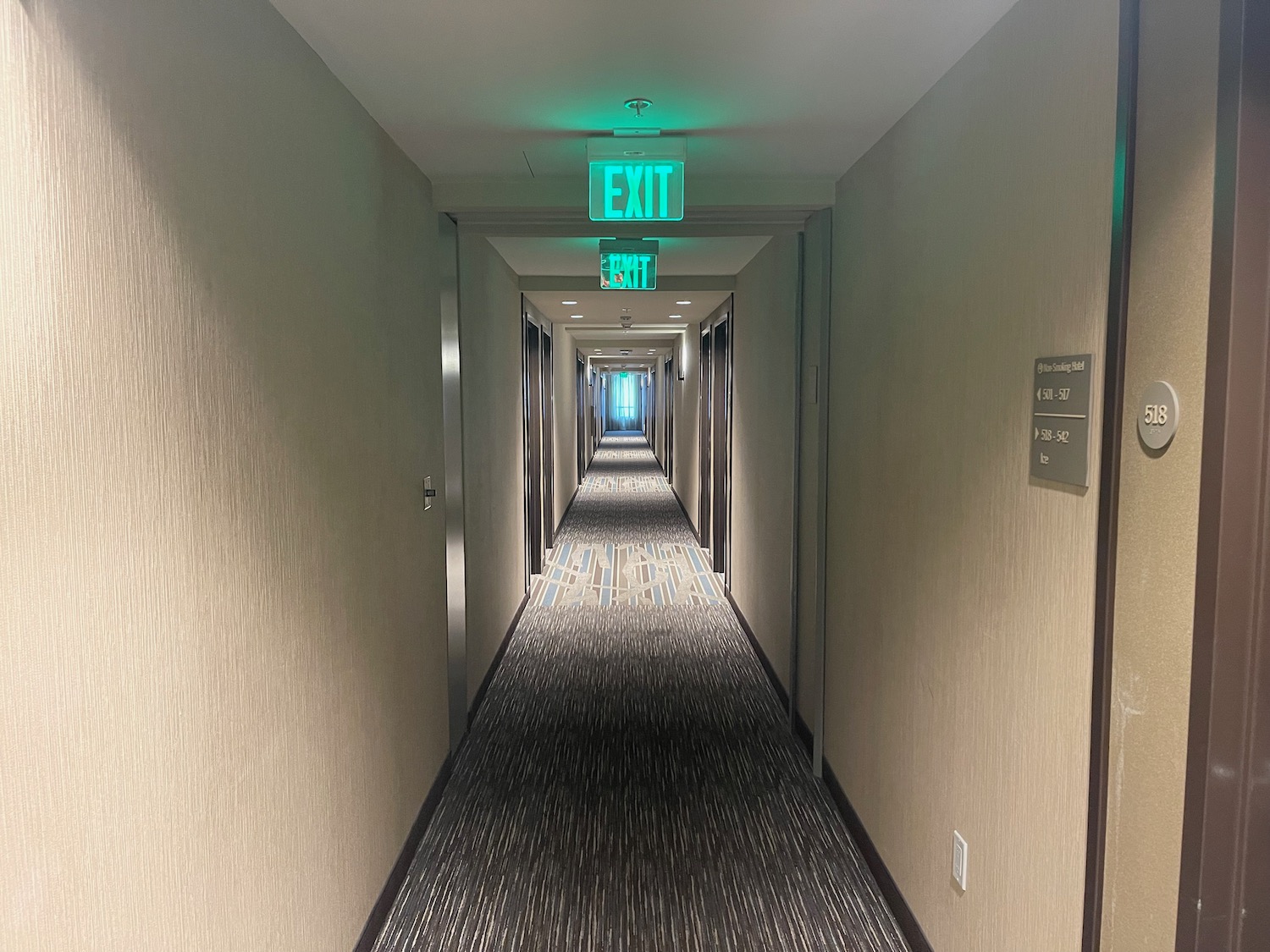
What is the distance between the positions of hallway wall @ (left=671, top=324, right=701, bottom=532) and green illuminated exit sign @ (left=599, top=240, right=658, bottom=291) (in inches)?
170

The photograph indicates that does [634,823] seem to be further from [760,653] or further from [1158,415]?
[1158,415]

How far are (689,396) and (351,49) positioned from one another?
25.2 ft

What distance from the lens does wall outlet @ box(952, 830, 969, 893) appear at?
1.92 m

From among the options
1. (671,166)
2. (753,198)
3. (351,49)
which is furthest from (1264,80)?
(753,198)

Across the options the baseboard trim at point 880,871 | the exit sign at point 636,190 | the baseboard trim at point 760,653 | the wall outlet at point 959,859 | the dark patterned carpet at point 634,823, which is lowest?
the dark patterned carpet at point 634,823

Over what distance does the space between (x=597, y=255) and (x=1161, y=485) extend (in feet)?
13.0

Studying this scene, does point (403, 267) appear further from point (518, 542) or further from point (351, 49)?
point (518, 542)

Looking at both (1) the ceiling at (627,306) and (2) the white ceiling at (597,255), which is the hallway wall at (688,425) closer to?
(1) the ceiling at (627,306)

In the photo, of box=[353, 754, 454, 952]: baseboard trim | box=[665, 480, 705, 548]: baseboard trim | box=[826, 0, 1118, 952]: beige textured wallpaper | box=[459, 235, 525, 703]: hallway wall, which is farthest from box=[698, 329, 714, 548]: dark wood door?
box=[826, 0, 1118, 952]: beige textured wallpaper

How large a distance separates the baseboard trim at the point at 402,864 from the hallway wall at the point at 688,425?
5.60 m

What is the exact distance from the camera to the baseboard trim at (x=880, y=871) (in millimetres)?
2193

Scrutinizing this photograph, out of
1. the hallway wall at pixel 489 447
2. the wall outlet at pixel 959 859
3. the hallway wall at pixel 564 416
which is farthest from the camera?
the hallway wall at pixel 564 416

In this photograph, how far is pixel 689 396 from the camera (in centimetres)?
943

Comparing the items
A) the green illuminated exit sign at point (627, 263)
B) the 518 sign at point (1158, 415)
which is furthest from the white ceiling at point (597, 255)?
the 518 sign at point (1158, 415)
